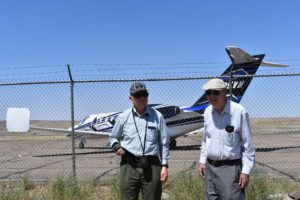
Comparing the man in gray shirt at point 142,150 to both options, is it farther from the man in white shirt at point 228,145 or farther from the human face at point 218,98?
the human face at point 218,98

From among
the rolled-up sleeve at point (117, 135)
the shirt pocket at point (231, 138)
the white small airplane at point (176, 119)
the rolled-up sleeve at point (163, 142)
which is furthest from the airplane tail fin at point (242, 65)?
the shirt pocket at point (231, 138)

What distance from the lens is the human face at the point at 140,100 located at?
5758 mm

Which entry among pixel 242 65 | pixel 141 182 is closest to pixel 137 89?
pixel 141 182

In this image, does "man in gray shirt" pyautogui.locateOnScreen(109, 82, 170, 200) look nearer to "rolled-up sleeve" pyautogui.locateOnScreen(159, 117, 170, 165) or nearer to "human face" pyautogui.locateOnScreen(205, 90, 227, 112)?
"rolled-up sleeve" pyautogui.locateOnScreen(159, 117, 170, 165)

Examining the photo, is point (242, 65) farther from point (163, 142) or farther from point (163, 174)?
point (163, 174)

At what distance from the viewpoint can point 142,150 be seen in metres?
5.76

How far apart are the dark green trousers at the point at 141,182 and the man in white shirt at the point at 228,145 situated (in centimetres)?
69

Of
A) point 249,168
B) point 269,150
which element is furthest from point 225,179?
point 269,150

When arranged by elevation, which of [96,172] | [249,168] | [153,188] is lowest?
[96,172]

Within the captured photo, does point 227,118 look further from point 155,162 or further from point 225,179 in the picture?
point 155,162

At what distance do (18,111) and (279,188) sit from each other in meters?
5.29

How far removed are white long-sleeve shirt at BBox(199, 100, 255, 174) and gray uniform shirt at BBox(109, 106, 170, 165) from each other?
632 millimetres

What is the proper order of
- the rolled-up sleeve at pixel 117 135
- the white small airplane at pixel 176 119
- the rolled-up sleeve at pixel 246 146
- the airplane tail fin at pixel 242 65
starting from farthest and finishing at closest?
1. the white small airplane at pixel 176 119
2. the airplane tail fin at pixel 242 65
3. the rolled-up sleeve at pixel 117 135
4. the rolled-up sleeve at pixel 246 146

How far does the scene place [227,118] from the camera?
543 centimetres
